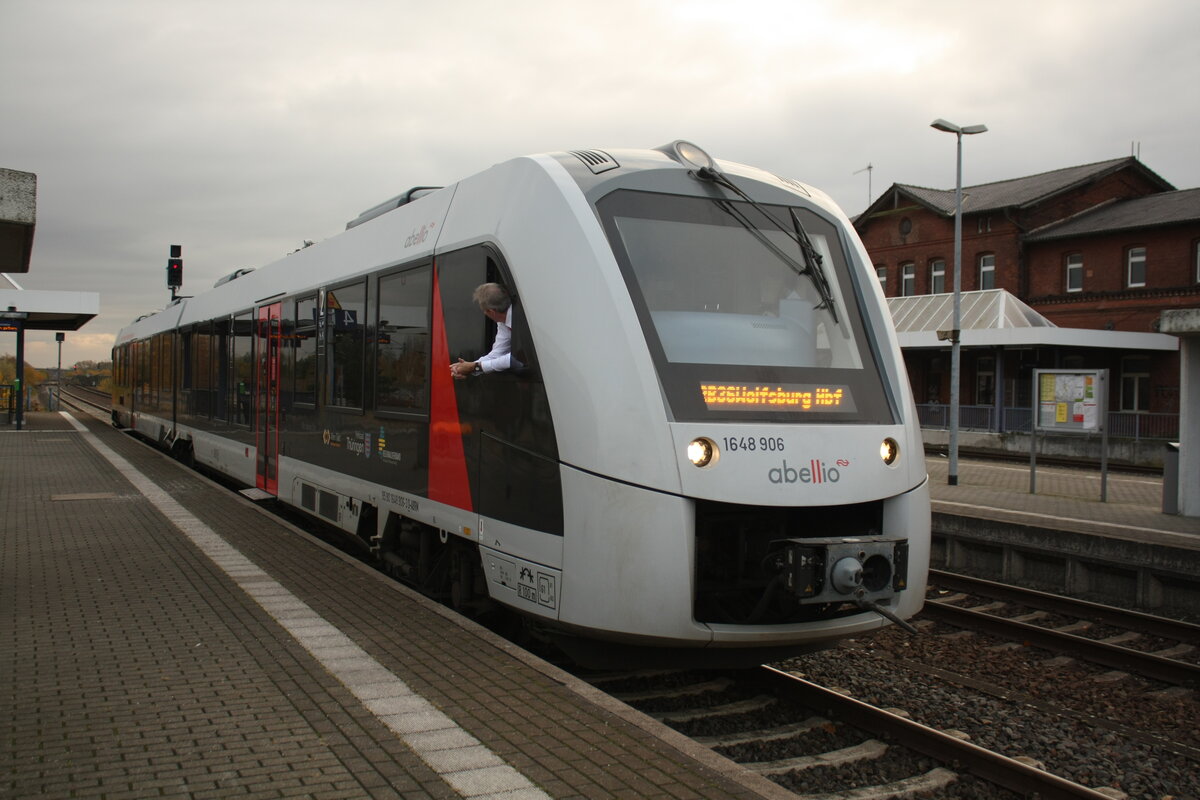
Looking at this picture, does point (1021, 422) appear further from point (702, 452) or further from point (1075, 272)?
point (702, 452)

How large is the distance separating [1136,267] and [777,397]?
1499 inches

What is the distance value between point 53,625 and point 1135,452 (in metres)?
26.8

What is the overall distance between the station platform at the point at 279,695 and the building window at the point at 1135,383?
111 feet

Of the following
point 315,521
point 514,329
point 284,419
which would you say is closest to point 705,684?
point 514,329

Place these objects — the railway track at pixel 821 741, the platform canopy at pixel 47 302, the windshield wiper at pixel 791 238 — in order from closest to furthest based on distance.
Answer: the railway track at pixel 821 741 → the windshield wiper at pixel 791 238 → the platform canopy at pixel 47 302

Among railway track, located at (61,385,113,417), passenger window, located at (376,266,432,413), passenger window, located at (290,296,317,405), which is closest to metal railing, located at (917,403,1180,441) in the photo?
passenger window, located at (290,296,317,405)

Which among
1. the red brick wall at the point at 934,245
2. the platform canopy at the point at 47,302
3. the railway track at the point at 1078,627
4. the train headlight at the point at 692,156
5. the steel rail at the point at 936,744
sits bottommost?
the railway track at the point at 1078,627

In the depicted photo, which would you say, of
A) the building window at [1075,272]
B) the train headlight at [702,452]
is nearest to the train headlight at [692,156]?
the train headlight at [702,452]

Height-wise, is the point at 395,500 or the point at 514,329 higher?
the point at 514,329

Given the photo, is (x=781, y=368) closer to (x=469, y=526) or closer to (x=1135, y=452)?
(x=469, y=526)

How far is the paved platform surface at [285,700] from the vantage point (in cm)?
389

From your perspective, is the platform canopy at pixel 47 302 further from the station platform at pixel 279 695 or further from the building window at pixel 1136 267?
the building window at pixel 1136 267

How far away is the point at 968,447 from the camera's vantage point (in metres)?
30.3

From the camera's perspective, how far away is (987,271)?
139 feet
